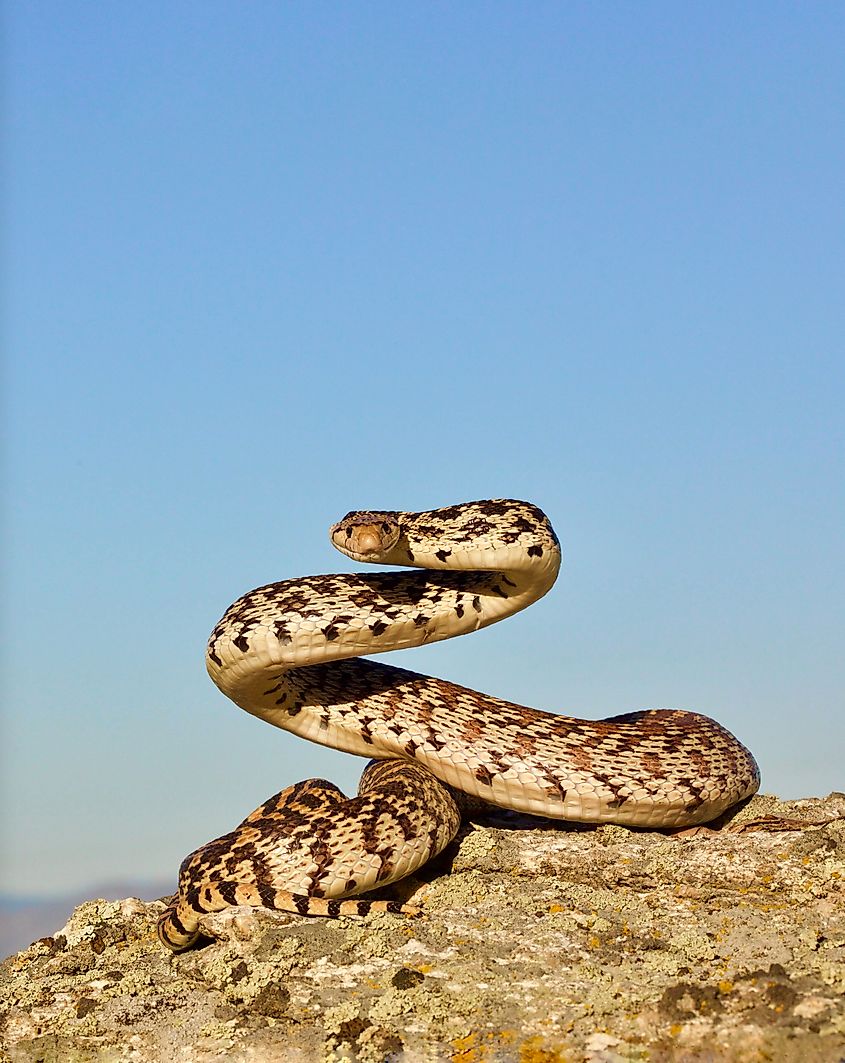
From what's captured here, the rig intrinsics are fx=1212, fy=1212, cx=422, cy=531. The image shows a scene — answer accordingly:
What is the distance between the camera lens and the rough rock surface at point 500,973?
6059 mm

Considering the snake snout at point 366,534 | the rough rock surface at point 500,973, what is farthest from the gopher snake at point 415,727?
the rough rock surface at point 500,973

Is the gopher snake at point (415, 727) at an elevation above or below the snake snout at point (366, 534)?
below

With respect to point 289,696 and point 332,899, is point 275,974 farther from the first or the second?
point 289,696

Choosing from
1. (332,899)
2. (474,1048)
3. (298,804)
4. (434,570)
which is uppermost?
(434,570)

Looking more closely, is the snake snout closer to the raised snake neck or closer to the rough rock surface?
the raised snake neck

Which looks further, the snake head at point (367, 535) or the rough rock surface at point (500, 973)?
the snake head at point (367, 535)

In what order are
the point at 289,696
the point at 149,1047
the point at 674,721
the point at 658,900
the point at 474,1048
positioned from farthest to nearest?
the point at 674,721 → the point at 289,696 → the point at 658,900 → the point at 149,1047 → the point at 474,1048

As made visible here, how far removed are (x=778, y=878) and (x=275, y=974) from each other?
11.7 ft

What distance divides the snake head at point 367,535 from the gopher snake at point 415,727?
13mm

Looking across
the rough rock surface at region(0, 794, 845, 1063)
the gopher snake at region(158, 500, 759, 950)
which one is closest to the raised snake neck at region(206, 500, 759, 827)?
the gopher snake at region(158, 500, 759, 950)

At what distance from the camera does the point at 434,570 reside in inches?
396

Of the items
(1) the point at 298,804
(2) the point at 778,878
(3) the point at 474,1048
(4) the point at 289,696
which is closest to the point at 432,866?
(1) the point at 298,804

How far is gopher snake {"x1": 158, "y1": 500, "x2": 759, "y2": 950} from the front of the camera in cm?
876

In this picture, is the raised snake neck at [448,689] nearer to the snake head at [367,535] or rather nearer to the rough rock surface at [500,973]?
the snake head at [367,535]
